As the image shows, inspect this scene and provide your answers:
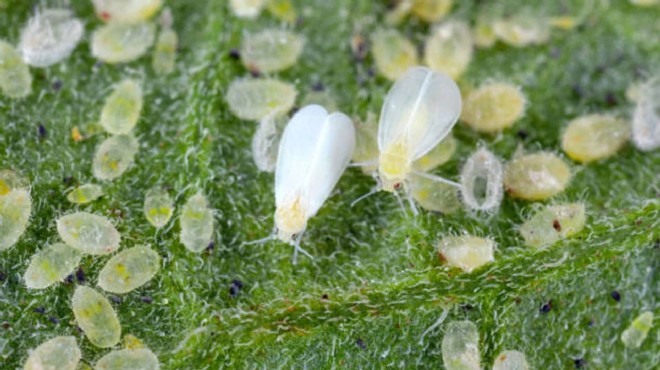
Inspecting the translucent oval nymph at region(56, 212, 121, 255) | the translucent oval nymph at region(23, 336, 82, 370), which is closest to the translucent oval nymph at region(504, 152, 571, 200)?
the translucent oval nymph at region(56, 212, 121, 255)

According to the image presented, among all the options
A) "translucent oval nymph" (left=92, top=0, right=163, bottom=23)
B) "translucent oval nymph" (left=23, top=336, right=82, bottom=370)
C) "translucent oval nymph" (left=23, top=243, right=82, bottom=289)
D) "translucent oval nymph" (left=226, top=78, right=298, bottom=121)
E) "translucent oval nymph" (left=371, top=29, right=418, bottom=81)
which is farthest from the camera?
"translucent oval nymph" (left=371, top=29, right=418, bottom=81)

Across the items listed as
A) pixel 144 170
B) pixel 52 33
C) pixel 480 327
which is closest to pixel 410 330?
pixel 480 327

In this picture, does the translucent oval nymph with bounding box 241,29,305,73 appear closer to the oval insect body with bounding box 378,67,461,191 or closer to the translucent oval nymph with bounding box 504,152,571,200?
the oval insect body with bounding box 378,67,461,191

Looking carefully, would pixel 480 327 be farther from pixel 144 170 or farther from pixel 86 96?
pixel 86 96

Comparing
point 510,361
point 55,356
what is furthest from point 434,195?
point 55,356

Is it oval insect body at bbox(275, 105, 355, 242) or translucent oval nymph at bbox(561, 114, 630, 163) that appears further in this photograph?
translucent oval nymph at bbox(561, 114, 630, 163)
